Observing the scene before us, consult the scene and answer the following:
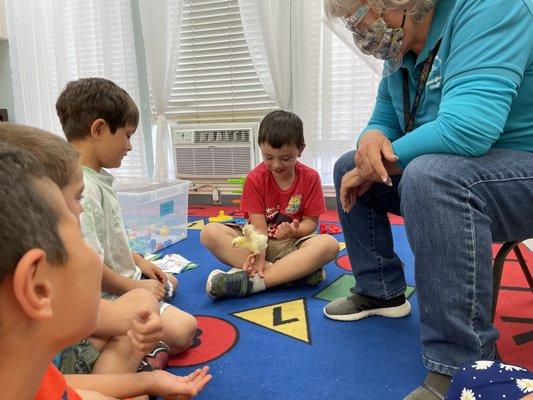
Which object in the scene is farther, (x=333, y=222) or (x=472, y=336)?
(x=333, y=222)

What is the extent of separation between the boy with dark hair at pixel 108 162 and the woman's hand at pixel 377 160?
513mm

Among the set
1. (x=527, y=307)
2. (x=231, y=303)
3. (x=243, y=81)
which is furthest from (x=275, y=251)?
(x=243, y=81)

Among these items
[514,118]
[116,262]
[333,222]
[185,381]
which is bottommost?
[333,222]

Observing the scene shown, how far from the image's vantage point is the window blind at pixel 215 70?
8.34 feet

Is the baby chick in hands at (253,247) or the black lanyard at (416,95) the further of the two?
the baby chick in hands at (253,247)

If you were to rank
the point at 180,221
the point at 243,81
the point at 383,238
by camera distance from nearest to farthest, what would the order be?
the point at 383,238 < the point at 180,221 < the point at 243,81

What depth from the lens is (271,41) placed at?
2.35 metres

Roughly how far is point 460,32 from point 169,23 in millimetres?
2185

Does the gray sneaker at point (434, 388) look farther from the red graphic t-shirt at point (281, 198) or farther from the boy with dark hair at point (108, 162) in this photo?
the red graphic t-shirt at point (281, 198)

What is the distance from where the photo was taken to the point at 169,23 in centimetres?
258

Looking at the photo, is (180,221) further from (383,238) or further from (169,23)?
(169,23)

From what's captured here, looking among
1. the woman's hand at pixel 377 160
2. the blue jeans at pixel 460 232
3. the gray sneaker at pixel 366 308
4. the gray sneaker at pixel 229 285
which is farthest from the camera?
the gray sneaker at pixel 229 285

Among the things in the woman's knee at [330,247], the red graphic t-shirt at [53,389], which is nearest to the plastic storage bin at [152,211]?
the woman's knee at [330,247]

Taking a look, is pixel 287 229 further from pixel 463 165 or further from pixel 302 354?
pixel 463 165
